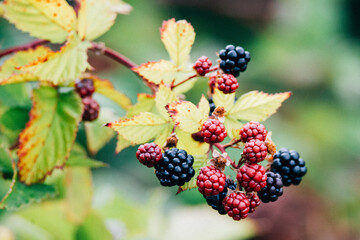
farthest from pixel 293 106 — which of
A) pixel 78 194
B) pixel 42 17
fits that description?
pixel 42 17

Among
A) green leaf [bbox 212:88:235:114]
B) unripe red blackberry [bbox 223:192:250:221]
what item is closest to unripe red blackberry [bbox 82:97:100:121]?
green leaf [bbox 212:88:235:114]

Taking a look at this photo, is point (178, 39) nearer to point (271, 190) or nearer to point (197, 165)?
point (197, 165)

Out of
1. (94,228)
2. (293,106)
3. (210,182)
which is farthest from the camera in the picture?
(293,106)

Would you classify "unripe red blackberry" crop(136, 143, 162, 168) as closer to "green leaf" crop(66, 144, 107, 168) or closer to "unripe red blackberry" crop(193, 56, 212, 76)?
"unripe red blackberry" crop(193, 56, 212, 76)

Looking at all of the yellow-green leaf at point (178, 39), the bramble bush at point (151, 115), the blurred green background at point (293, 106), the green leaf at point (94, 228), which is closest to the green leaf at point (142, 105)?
the bramble bush at point (151, 115)

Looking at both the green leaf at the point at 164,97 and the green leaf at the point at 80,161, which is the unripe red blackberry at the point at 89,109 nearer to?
the green leaf at the point at 80,161
